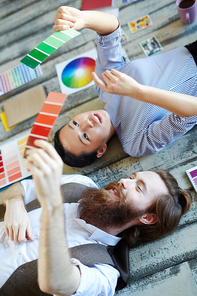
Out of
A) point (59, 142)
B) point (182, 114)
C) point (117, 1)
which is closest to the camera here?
point (182, 114)

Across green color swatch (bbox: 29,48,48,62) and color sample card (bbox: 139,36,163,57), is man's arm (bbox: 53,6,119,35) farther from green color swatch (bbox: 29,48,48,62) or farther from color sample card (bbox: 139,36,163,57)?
color sample card (bbox: 139,36,163,57)

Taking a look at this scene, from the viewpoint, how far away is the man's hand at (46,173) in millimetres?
756

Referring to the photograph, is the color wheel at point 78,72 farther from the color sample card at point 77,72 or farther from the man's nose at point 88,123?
the man's nose at point 88,123

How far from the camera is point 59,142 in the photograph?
5.62ft

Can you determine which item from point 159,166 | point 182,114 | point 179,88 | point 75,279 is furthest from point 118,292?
point 179,88

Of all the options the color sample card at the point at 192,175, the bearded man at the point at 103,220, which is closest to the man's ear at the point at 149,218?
the bearded man at the point at 103,220

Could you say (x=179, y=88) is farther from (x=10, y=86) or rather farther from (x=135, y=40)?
(x=10, y=86)

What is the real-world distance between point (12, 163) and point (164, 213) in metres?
1.34

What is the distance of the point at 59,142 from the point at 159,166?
0.78 meters

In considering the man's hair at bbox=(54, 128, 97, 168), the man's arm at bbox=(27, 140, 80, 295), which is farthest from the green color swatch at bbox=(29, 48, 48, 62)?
the man's arm at bbox=(27, 140, 80, 295)

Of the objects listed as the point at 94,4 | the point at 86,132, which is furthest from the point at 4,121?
the point at 94,4

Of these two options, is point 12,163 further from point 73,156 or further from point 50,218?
point 50,218

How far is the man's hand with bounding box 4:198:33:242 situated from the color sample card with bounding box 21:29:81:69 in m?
0.87

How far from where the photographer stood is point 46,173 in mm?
754
